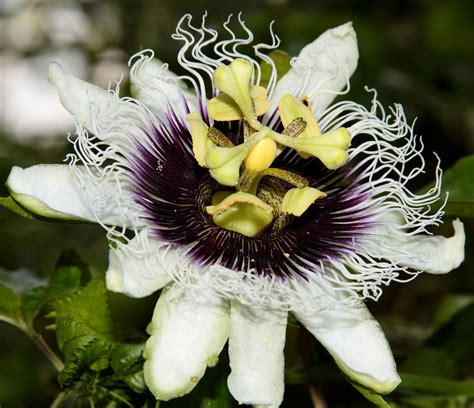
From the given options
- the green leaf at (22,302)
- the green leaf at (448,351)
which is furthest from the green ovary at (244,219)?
the green leaf at (448,351)

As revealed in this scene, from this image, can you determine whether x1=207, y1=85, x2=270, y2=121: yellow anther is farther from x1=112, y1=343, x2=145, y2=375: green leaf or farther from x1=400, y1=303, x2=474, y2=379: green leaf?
x1=400, y1=303, x2=474, y2=379: green leaf

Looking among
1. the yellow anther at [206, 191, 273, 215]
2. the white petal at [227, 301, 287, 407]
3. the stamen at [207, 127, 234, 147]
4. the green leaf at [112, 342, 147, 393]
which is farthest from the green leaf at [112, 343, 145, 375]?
the stamen at [207, 127, 234, 147]

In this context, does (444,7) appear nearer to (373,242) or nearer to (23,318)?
(373,242)

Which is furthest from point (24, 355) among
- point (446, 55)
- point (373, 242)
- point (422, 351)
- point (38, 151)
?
point (446, 55)

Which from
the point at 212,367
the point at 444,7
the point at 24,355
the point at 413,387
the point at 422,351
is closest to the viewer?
the point at 212,367

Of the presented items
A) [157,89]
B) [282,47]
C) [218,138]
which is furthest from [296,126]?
[282,47]

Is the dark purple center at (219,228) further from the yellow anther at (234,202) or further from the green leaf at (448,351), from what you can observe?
the green leaf at (448,351)
